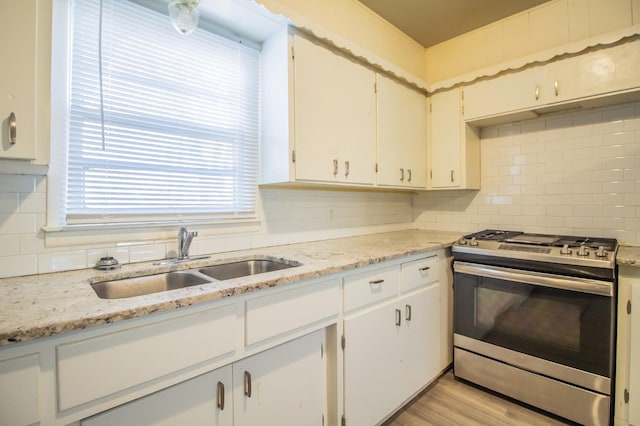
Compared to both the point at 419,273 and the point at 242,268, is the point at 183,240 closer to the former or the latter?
the point at 242,268

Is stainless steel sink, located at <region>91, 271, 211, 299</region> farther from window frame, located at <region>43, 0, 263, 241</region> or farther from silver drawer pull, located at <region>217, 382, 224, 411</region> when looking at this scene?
silver drawer pull, located at <region>217, 382, 224, 411</region>

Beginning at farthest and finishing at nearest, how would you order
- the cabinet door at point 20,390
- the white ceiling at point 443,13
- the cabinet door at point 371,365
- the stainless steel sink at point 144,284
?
the white ceiling at point 443,13
the cabinet door at point 371,365
the stainless steel sink at point 144,284
the cabinet door at point 20,390

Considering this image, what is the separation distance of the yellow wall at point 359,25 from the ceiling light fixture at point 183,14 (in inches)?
14.8

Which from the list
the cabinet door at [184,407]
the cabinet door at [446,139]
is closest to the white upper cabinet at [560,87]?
the cabinet door at [446,139]

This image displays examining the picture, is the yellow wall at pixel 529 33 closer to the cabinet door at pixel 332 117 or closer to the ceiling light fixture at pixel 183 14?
the cabinet door at pixel 332 117

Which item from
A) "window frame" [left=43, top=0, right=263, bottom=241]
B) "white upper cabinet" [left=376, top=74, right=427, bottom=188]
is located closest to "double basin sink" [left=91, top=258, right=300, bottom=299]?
"window frame" [left=43, top=0, right=263, bottom=241]

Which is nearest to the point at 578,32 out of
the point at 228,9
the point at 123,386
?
the point at 228,9

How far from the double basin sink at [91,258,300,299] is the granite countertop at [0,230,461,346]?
0.03m

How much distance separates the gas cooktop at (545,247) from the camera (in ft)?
5.38

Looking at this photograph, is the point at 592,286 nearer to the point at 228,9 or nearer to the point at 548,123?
the point at 548,123

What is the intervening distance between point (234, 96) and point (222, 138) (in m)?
0.28

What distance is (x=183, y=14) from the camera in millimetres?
1347

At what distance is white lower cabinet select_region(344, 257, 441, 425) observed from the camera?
1.50 metres

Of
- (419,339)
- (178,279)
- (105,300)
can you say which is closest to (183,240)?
(178,279)
